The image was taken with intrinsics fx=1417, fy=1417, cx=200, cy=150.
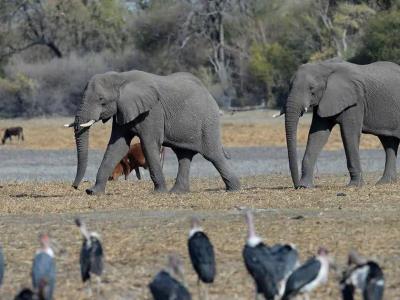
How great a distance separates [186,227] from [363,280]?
569cm

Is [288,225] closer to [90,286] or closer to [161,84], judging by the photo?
[90,286]

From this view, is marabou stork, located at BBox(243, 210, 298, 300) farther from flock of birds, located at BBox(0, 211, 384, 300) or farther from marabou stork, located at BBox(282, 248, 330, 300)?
marabou stork, located at BBox(282, 248, 330, 300)

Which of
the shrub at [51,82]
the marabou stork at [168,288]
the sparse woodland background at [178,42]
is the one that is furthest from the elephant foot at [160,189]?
the shrub at [51,82]

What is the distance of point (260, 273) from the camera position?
11172 millimetres

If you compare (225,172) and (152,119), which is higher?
(152,119)

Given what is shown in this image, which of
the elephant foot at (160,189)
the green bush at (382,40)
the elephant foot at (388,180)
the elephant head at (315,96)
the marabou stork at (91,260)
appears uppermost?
the marabou stork at (91,260)

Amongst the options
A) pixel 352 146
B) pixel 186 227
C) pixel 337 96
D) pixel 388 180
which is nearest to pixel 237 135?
pixel 388 180

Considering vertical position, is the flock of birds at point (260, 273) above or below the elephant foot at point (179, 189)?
above

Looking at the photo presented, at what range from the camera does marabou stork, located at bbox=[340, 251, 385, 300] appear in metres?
10.7

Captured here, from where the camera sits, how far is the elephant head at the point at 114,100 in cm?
2170

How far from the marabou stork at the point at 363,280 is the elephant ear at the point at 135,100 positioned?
34.5 ft

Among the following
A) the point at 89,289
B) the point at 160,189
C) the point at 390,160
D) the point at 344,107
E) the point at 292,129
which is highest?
the point at 89,289

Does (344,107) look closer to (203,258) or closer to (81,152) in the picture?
(81,152)

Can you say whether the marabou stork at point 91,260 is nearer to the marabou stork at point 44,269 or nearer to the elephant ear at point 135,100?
the marabou stork at point 44,269
